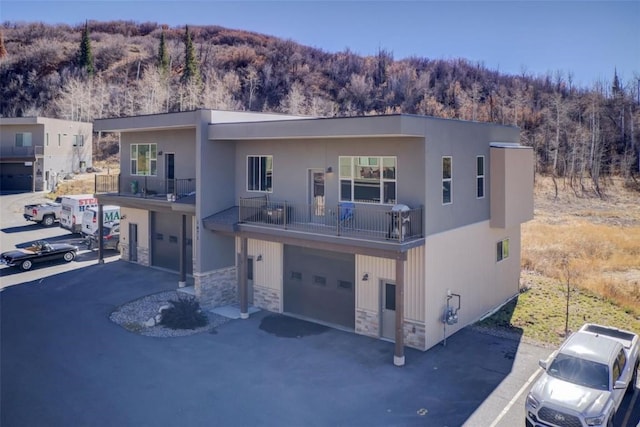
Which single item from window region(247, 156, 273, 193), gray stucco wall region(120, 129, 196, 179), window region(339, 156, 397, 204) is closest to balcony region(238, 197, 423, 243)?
window region(339, 156, 397, 204)

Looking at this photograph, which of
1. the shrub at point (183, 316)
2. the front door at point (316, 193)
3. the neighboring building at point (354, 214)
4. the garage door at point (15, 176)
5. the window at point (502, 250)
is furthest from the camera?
the garage door at point (15, 176)

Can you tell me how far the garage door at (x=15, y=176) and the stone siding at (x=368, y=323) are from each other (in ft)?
135

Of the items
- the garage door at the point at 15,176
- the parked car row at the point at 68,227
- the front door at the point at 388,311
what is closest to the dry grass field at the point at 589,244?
the front door at the point at 388,311

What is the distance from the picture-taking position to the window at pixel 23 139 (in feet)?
144

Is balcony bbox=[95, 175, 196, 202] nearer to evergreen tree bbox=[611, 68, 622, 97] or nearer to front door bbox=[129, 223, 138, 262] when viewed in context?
front door bbox=[129, 223, 138, 262]

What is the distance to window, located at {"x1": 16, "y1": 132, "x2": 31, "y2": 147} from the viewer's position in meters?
43.8

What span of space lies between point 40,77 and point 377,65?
200 ft

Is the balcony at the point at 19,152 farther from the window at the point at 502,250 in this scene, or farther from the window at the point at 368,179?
the window at the point at 502,250

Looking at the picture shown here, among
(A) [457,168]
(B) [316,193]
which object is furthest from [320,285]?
(A) [457,168]

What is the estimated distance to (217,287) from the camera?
18031 millimetres

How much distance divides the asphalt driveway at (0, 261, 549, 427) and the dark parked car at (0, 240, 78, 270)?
19.9ft

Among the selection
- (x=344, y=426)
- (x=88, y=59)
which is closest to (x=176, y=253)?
(x=344, y=426)

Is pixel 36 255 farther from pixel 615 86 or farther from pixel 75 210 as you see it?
pixel 615 86

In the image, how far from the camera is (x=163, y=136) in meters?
21.5
